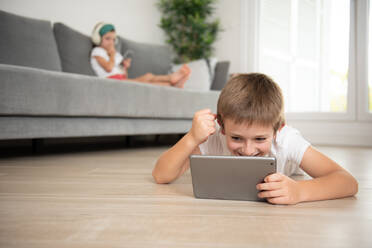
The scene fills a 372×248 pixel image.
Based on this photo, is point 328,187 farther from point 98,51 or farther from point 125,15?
point 125,15

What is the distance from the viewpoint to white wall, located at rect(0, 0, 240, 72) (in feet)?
8.03

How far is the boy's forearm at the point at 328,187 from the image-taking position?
2.48 feet

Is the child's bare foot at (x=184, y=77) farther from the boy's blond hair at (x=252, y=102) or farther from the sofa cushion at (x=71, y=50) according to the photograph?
the boy's blond hair at (x=252, y=102)

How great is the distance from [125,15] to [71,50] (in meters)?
Result: 1.04

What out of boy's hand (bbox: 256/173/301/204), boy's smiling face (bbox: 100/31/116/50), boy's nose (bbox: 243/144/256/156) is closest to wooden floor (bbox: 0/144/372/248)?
boy's hand (bbox: 256/173/301/204)

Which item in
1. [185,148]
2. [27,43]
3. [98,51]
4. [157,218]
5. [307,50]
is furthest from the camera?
[307,50]

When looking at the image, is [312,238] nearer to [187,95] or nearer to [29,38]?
[187,95]

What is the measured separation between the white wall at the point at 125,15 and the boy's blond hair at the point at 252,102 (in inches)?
85.2

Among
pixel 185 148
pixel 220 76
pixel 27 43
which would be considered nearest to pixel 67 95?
pixel 27 43

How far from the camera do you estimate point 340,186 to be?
2.59 feet

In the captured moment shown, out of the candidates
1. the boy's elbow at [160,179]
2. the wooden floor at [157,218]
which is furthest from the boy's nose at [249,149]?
the boy's elbow at [160,179]

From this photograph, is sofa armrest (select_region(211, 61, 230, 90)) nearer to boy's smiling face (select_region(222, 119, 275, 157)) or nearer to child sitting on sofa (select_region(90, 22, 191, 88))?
child sitting on sofa (select_region(90, 22, 191, 88))

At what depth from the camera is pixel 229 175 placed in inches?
28.4

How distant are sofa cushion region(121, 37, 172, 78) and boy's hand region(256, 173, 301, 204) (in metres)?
2.22
